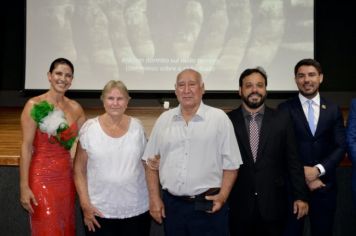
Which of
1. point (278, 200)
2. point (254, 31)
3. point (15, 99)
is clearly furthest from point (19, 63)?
point (278, 200)

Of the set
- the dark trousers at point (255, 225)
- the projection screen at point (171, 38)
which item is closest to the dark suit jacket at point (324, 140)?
the dark trousers at point (255, 225)

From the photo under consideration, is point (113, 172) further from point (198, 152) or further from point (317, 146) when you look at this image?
point (317, 146)

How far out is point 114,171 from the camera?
2256mm

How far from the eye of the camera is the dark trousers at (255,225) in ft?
7.72

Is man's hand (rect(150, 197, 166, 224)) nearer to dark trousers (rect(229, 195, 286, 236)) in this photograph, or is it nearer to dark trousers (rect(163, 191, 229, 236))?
dark trousers (rect(163, 191, 229, 236))

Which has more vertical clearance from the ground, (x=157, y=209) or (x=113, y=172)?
(x=113, y=172)

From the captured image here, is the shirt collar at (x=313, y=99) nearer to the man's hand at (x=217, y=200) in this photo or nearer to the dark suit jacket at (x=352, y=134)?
the dark suit jacket at (x=352, y=134)

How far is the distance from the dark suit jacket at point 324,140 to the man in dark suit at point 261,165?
0.77ft

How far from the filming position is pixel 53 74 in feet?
8.40

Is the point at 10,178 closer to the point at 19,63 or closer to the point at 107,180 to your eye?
the point at 107,180

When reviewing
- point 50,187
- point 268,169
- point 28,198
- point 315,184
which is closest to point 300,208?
point 315,184

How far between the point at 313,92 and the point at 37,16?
15.5ft

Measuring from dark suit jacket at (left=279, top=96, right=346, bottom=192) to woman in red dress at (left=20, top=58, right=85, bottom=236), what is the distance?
142 cm

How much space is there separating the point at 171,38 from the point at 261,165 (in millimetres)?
3973
